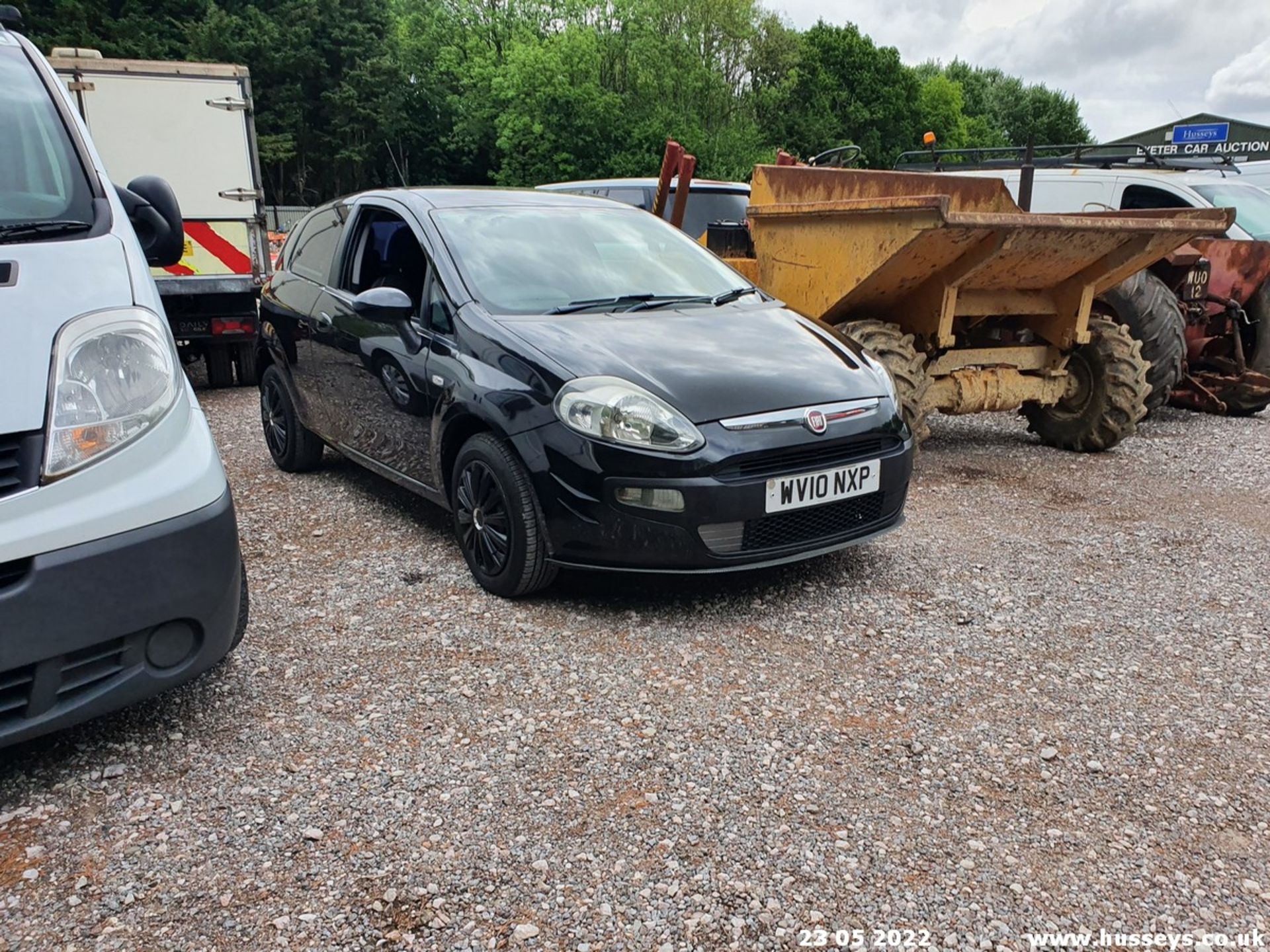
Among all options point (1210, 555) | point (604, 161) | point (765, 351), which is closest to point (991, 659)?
point (765, 351)

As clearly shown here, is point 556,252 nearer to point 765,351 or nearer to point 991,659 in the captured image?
point 765,351

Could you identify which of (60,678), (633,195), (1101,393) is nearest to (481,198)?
(60,678)

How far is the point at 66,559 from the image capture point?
85.6 inches

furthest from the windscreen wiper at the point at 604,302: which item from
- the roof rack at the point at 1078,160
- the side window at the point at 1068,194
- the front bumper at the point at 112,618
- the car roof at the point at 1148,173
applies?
the roof rack at the point at 1078,160

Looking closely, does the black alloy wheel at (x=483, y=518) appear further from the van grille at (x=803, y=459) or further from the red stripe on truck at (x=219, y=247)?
the red stripe on truck at (x=219, y=247)

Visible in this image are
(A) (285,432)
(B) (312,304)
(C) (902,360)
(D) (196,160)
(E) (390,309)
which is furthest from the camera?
(D) (196,160)

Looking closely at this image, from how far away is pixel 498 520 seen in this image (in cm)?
362

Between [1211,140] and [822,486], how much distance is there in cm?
1366

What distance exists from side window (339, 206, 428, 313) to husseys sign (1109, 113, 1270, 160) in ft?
30.3

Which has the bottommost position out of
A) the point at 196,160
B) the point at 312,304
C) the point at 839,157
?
the point at 312,304

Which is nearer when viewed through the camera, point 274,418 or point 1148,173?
point 274,418

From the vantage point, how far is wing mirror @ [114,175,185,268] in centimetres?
333

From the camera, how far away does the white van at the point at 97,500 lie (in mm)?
2172

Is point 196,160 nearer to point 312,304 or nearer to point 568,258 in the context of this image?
point 312,304
